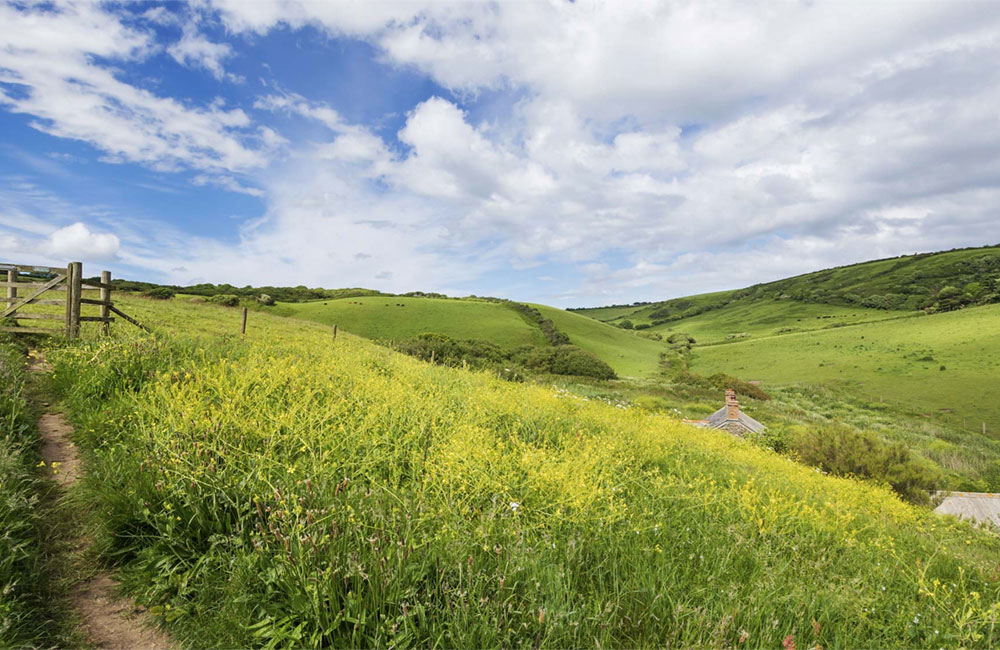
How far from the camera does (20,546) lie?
344cm

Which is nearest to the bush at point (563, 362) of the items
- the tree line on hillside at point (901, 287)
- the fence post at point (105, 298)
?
the fence post at point (105, 298)

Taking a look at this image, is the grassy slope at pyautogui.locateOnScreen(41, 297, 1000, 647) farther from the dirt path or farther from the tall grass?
the tall grass

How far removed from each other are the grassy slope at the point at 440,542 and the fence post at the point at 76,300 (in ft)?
24.3

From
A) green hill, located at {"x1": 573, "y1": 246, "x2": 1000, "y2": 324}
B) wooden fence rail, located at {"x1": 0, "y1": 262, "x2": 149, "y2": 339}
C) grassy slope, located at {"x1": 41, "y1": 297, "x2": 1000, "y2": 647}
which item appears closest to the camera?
grassy slope, located at {"x1": 41, "y1": 297, "x2": 1000, "y2": 647}

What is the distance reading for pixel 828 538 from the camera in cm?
555

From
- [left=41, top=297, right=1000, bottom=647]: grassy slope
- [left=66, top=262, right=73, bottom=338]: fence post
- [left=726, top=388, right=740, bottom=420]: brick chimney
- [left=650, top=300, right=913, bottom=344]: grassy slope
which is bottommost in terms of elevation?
[left=726, top=388, right=740, bottom=420]: brick chimney

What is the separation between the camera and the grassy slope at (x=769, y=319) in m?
115

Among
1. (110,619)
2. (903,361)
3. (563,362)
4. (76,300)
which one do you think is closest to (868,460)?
(110,619)

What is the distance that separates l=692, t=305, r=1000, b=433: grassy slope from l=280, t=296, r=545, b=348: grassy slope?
37145 mm

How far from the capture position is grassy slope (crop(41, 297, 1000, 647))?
316 centimetres

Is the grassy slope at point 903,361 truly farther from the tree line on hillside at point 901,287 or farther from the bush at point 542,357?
the tree line on hillside at point 901,287

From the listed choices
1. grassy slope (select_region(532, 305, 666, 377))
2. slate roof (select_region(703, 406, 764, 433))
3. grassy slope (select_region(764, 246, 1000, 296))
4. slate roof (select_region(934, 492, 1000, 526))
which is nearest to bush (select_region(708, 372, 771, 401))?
grassy slope (select_region(532, 305, 666, 377))

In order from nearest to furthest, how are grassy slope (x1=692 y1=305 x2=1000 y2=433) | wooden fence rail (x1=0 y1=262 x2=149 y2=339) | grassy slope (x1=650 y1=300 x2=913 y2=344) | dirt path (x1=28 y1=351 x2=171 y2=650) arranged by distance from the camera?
dirt path (x1=28 y1=351 x2=171 y2=650) < wooden fence rail (x1=0 y1=262 x2=149 y2=339) < grassy slope (x1=692 y1=305 x2=1000 y2=433) < grassy slope (x1=650 y1=300 x2=913 y2=344)

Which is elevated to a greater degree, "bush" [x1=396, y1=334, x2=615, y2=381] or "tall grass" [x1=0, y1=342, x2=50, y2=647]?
"tall grass" [x1=0, y1=342, x2=50, y2=647]
